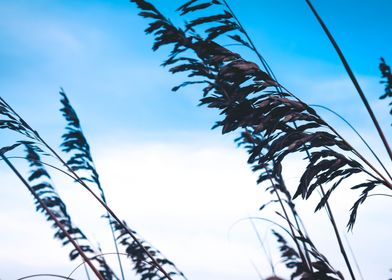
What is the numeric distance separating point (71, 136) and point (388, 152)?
3.56m

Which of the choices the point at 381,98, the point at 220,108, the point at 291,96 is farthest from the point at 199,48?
the point at 381,98

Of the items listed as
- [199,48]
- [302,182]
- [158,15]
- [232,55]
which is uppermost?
[158,15]

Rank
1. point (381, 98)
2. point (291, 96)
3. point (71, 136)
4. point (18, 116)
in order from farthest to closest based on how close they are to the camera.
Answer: point (71, 136) → point (381, 98) → point (18, 116) → point (291, 96)

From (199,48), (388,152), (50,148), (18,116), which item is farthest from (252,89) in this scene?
(18,116)

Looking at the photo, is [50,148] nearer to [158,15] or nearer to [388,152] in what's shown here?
[158,15]

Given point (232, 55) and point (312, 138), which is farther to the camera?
point (232, 55)

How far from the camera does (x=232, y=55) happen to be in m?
1.81

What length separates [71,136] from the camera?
407cm

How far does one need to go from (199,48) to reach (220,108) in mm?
400

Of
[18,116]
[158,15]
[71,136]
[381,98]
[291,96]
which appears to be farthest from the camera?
[71,136]

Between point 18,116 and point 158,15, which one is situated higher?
point 158,15

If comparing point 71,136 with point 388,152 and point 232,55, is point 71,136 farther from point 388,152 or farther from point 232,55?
point 388,152

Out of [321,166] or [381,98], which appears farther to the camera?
[381,98]

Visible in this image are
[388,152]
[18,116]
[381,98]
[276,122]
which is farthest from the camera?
[381,98]
